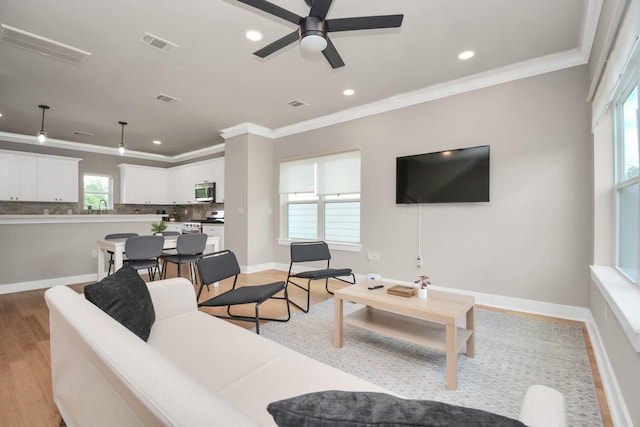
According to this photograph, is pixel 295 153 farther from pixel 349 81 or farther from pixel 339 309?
pixel 339 309

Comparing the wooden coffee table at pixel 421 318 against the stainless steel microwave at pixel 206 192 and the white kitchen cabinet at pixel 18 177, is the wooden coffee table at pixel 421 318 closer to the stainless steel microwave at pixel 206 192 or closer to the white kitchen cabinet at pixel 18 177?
the stainless steel microwave at pixel 206 192

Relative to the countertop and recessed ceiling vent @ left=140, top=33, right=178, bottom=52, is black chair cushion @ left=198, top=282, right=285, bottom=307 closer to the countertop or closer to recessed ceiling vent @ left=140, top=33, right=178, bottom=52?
recessed ceiling vent @ left=140, top=33, right=178, bottom=52

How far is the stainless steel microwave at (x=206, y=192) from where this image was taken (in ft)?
22.5

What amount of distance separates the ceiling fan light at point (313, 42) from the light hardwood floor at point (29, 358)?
99.4 inches

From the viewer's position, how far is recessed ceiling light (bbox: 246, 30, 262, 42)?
8.80 ft

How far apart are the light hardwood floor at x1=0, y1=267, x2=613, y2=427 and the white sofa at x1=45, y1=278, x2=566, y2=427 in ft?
1.08

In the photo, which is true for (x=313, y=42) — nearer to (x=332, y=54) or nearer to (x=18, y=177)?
(x=332, y=54)

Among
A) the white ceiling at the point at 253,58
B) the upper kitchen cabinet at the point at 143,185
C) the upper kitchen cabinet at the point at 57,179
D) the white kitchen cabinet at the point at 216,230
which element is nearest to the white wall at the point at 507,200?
the white ceiling at the point at 253,58

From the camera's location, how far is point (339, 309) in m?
2.42

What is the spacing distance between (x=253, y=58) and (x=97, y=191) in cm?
626

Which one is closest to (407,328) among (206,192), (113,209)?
(206,192)

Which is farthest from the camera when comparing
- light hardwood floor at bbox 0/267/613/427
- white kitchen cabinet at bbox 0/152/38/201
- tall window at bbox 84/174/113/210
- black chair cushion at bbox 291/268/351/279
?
tall window at bbox 84/174/113/210

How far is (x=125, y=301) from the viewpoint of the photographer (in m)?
1.56

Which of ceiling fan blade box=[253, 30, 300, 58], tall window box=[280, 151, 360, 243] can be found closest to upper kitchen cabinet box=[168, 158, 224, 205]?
tall window box=[280, 151, 360, 243]
